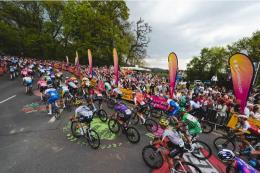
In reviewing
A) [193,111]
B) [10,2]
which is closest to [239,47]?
[193,111]

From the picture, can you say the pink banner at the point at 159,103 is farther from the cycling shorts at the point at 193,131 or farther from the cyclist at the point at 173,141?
the cyclist at the point at 173,141

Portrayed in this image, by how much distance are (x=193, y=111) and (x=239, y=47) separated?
49.5m

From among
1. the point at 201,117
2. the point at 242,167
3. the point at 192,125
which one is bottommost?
the point at 201,117

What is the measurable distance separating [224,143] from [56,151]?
6.81 m

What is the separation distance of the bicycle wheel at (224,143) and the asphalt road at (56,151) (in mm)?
562

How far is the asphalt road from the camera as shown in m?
6.69

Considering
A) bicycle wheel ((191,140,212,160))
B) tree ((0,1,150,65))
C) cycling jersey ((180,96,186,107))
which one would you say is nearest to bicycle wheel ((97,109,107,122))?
cycling jersey ((180,96,186,107))

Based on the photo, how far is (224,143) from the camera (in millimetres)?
8484

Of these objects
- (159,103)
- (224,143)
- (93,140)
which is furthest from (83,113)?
(159,103)

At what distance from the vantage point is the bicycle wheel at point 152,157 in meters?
6.83

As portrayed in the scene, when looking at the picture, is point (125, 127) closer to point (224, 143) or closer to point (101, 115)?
Result: point (101, 115)

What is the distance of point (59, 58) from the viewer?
60.0m

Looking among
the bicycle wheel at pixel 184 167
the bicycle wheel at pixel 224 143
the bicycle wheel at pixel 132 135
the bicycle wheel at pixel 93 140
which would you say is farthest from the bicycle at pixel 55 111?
the bicycle wheel at pixel 224 143

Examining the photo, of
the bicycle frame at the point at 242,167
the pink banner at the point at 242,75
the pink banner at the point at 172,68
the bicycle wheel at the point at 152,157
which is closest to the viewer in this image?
the bicycle frame at the point at 242,167
